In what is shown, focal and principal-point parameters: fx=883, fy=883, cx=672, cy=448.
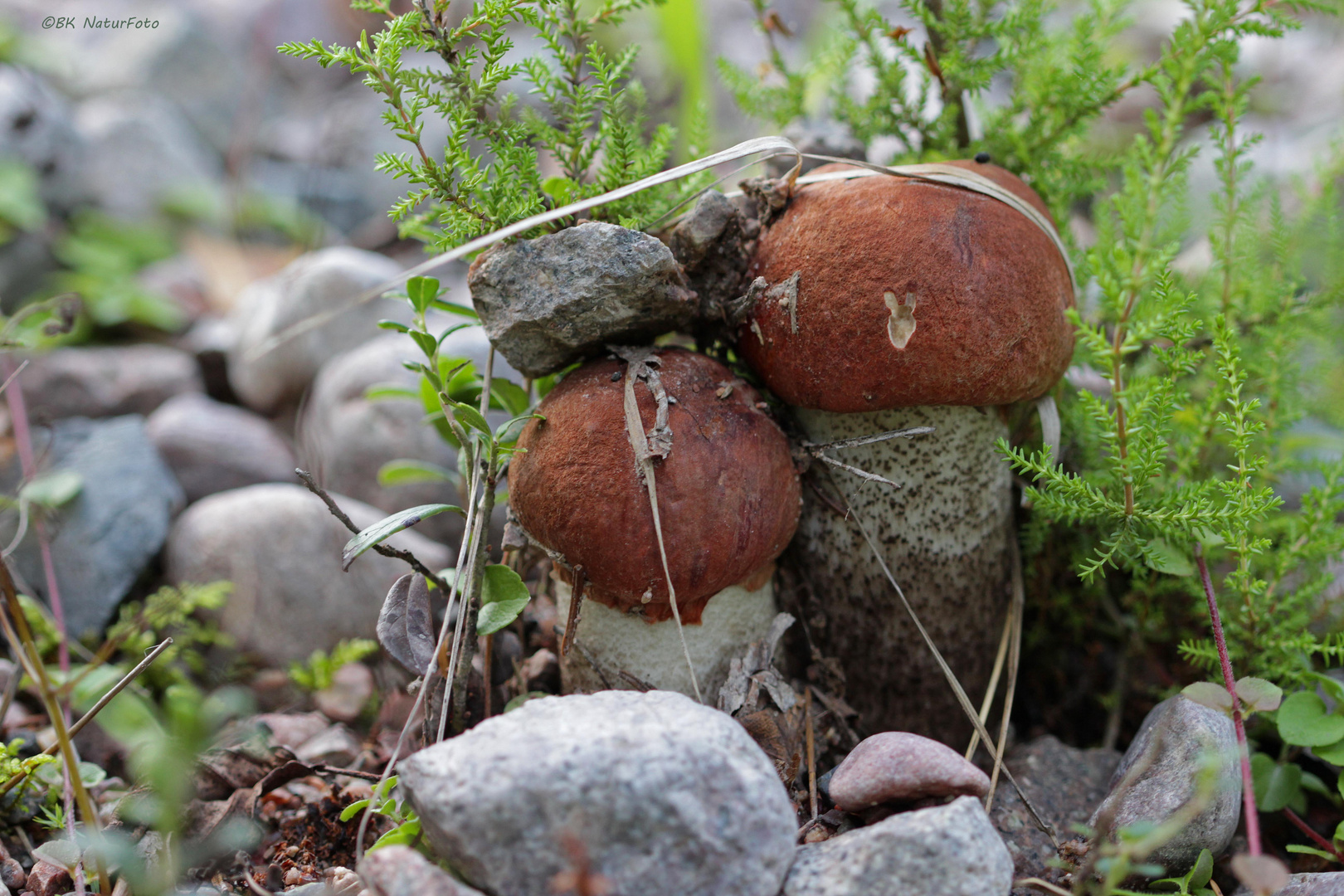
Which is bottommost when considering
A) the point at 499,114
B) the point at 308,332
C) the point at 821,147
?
the point at 308,332

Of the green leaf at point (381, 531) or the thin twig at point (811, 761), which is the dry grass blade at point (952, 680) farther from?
the green leaf at point (381, 531)

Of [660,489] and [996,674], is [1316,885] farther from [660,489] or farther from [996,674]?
[660,489]

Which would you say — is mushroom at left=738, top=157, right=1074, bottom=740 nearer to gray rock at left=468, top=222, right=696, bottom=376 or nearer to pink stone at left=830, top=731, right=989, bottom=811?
gray rock at left=468, top=222, right=696, bottom=376

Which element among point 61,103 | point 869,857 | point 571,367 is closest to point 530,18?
point 571,367

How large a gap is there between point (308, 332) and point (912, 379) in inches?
91.7

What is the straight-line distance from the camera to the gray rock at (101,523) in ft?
6.84

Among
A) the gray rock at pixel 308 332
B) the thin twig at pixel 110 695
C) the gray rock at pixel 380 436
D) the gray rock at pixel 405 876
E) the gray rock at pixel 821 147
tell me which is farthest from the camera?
the gray rock at pixel 308 332

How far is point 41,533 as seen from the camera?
208 centimetres

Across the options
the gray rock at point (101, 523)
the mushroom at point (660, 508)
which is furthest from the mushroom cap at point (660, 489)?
the gray rock at point (101, 523)

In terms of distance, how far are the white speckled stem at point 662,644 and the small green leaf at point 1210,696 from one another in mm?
681

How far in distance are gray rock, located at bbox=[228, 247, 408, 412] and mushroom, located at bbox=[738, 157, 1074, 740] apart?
75.3 inches

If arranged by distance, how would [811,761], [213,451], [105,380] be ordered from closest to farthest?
→ [811,761] < [213,451] < [105,380]

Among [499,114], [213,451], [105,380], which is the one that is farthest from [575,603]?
[105,380]

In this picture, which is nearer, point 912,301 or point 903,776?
point 903,776
